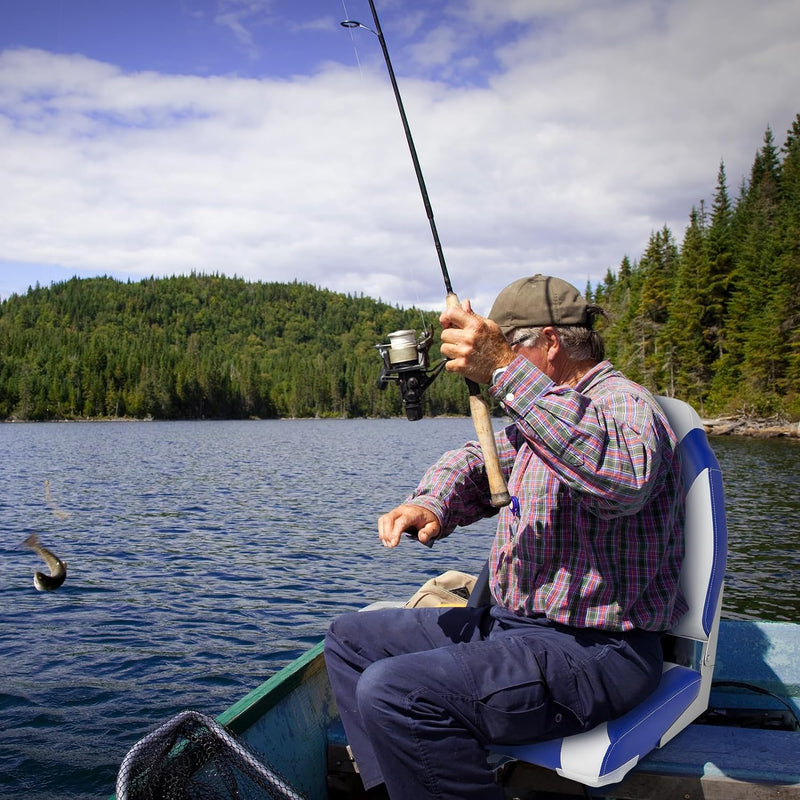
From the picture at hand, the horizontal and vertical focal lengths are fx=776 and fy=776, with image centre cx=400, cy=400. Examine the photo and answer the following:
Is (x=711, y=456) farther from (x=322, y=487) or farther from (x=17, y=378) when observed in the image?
(x=17, y=378)

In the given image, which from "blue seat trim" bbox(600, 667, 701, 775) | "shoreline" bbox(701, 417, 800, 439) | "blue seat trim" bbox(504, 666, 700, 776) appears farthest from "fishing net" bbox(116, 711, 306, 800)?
"shoreline" bbox(701, 417, 800, 439)

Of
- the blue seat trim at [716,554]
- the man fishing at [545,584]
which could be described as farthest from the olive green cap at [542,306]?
the blue seat trim at [716,554]

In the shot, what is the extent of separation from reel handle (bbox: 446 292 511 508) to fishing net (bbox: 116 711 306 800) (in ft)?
4.18

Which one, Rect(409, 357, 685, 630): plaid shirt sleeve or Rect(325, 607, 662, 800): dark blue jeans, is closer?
Rect(409, 357, 685, 630): plaid shirt sleeve

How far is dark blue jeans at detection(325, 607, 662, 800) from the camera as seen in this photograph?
8.82 feet

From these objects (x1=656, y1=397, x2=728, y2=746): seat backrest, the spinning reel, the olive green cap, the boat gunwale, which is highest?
the olive green cap

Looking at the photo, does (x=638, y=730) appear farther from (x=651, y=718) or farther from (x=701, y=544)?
(x=701, y=544)

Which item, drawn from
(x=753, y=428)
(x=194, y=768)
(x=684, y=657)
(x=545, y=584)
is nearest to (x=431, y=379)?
(x=545, y=584)

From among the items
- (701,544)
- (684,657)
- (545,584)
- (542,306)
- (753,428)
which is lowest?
(753,428)

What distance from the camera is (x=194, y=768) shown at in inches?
113

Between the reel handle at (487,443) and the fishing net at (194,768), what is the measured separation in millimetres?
1276

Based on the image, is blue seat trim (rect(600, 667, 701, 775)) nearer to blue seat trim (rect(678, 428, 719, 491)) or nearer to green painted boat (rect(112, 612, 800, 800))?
green painted boat (rect(112, 612, 800, 800))

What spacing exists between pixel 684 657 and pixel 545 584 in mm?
744

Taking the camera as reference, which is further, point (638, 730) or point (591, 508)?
point (638, 730)
